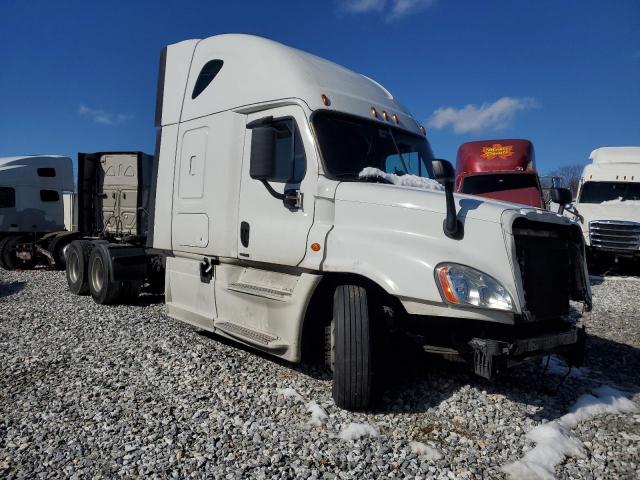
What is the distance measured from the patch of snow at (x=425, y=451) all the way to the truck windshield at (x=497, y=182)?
979cm

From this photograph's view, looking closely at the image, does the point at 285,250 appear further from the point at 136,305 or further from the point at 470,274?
the point at 136,305

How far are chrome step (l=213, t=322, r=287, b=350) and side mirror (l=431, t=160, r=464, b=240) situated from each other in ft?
6.06

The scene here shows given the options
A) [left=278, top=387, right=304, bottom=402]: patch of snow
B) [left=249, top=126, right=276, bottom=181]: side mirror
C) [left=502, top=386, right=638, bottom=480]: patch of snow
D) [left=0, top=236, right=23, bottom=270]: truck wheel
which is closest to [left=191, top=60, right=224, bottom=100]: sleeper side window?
[left=249, top=126, right=276, bottom=181]: side mirror

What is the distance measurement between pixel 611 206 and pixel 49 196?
16570mm

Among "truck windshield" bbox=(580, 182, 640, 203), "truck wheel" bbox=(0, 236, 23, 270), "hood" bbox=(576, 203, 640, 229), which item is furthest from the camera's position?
"truck wheel" bbox=(0, 236, 23, 270)

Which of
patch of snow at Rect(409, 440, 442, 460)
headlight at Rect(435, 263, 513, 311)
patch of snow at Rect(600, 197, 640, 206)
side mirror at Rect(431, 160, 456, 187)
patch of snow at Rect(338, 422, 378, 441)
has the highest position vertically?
patch of snow at Rect(600, 197, 640, 206)

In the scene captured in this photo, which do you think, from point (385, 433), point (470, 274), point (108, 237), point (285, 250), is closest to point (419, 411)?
point (385, 433)

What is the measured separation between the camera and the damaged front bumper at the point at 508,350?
3594 millimetres

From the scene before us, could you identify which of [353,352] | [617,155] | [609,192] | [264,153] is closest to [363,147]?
[264,153]

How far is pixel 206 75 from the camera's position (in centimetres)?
593

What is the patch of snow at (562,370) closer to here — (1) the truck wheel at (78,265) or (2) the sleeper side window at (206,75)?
(2) the sleeper side window at (206,75)

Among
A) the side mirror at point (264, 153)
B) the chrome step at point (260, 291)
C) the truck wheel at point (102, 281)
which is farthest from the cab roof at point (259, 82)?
the truck wheel at point (102, 281)

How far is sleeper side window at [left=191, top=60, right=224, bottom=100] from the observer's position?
19.0 feet

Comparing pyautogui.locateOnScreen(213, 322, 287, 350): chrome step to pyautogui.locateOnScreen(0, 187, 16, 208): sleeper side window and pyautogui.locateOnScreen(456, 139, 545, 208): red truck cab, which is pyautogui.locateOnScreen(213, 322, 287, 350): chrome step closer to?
pyautogui.locateOnScreen(456, 139, 545, 208): red truck cab
